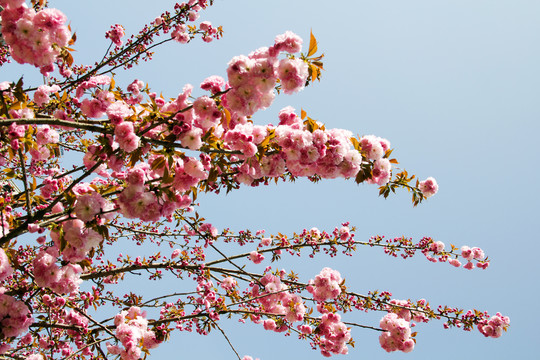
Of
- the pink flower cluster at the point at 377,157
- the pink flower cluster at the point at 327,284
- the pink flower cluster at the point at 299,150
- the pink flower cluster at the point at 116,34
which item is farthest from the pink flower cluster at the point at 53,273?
the pink flower cluster at the point at 116,34

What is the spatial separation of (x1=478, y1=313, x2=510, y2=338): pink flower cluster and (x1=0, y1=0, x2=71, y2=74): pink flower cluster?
5.64 meters

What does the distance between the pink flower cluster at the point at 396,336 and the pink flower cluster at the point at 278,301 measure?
39.5 inches

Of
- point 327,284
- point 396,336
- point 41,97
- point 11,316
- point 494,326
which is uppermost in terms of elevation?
point 41,97

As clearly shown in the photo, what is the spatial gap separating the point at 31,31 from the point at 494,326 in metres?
5.88

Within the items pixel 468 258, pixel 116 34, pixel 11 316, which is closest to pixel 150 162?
pixel 11 316

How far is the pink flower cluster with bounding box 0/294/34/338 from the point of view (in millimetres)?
2420

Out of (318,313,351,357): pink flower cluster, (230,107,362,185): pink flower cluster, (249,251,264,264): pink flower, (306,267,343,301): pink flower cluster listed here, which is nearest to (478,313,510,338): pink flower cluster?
(318,313,351,357): pink flower cluster

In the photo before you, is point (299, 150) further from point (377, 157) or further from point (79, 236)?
point (79, 236)

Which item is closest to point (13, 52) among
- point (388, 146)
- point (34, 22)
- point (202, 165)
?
point (34, 22)

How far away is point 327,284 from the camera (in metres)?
3.51

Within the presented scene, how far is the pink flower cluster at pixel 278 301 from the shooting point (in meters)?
3.67

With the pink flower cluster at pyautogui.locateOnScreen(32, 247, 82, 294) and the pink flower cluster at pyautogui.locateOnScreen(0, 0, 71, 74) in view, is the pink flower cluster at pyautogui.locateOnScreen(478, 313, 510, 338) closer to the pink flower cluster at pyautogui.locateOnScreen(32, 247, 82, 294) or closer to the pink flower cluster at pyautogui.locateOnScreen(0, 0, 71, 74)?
the pink flower cluster at pyautogui.locateOnScreen(32, 247, 82, 294)

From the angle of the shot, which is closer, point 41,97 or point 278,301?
point 41,97

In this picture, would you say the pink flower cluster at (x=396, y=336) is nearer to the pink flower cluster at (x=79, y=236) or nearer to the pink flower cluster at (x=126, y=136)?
the pink flower cluster at (x=79, y=236)
